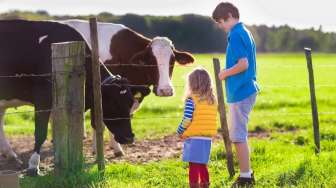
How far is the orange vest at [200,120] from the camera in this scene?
6660 millimetres

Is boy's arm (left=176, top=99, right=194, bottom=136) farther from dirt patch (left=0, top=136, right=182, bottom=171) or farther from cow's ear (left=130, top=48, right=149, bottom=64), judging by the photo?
cow's ear (left=130, top=48, right=149, bottom=64)

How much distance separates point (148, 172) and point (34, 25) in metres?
2.77

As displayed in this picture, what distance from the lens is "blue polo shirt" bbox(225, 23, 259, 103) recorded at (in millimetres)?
6855

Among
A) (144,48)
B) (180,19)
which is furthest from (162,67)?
(180,19)

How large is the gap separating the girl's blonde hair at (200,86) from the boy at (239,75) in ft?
1.02

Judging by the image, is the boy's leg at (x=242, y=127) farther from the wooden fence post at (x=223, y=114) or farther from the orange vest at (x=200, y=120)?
the wooden fence post at (x=223, y=114)

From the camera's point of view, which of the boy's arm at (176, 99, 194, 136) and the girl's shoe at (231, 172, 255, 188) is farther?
the girl's shoe at (231, 172, 255, 188)

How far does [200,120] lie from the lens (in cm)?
668

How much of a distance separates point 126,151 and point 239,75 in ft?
14.0

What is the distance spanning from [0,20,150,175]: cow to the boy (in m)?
2.10

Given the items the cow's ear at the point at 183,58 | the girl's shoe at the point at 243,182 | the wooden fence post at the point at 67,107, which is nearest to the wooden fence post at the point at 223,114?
the girl's shoe at the point at 243,182

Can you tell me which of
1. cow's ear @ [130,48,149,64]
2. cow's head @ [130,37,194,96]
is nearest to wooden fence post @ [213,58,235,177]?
cow's head @ [130,37,194,96]

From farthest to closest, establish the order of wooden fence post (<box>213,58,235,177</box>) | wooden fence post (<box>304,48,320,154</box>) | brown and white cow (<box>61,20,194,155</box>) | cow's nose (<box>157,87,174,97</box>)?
brown and white cow (<box>61,20,194,155</box>), cow's nose (<box>157,87,174,97</box>), wooden fence post (<box>304,48,320,154</box>), wooden fence post (<box>213,58,235,177</box>)

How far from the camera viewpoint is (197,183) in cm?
689
